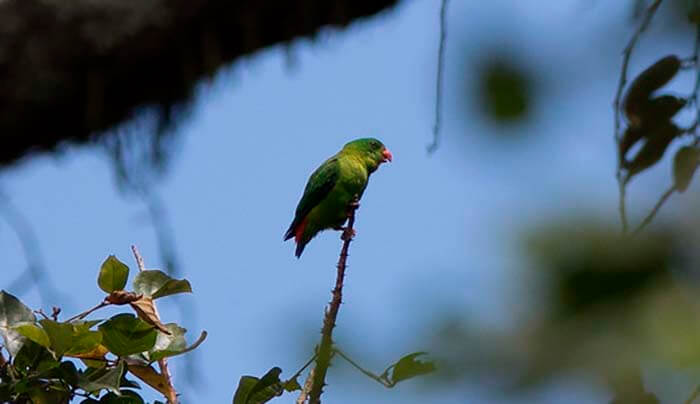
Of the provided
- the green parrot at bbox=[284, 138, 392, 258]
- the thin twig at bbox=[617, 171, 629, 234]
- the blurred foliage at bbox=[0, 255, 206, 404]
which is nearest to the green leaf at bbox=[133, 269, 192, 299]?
the blurred foliage at bbox=[0, 255, 206, 404]

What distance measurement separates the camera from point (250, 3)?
89.4 inches

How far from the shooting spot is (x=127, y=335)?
1.15 m

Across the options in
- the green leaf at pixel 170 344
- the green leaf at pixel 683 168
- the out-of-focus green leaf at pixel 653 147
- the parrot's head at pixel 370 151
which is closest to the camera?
the green leaf at pixel 683 168

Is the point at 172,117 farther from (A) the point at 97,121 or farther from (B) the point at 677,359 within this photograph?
(B) the point at 677,359

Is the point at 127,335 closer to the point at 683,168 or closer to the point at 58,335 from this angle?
the point at 58,335

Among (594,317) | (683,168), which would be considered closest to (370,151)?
(683,168)

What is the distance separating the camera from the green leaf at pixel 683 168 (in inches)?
17.0

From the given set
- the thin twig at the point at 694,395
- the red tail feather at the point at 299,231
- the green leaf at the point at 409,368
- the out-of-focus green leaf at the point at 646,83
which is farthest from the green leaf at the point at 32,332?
the red tail feather at the point at 299,231

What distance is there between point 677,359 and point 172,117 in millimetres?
2298

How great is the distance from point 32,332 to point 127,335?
10cm

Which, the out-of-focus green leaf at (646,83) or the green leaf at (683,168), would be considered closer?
the green leaf at (683,168)

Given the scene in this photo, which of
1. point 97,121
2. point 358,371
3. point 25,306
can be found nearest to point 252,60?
point 97,121

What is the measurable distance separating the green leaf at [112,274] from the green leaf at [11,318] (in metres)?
0.08

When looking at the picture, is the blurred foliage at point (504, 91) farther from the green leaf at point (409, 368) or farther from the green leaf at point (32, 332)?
the green leaf at point (32, 332)
